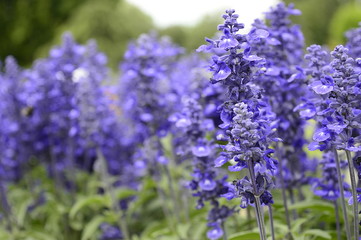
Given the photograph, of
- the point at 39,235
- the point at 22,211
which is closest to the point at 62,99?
the point at 22,211

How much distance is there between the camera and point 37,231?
7082mm

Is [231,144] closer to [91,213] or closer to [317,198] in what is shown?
[317,198]

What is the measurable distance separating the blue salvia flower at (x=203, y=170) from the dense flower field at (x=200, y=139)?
1 cm

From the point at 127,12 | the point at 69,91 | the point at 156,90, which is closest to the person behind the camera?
the point at 156,90

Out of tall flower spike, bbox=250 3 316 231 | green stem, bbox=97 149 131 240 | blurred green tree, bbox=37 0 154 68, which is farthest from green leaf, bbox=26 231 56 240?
blurred green tree, bbox=37 0 154 68

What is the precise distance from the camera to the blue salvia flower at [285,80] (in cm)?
432

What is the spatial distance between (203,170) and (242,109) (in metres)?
1.50

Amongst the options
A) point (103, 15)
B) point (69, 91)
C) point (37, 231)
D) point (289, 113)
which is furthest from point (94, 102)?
point (103, 15)

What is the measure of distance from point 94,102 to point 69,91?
2.67 ft

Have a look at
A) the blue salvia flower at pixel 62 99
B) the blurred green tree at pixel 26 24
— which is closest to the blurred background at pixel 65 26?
the blurred green tree at pixel 26 24

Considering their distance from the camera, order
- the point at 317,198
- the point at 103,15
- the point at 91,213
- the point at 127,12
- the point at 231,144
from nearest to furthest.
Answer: the point at 231,144 < the point at 317,198 < the point at 91,213 < the point at 103,15 < the point at 127,12

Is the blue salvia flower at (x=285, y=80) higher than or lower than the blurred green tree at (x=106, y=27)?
lower

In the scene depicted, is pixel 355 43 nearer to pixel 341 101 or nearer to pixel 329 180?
pixel 329 180

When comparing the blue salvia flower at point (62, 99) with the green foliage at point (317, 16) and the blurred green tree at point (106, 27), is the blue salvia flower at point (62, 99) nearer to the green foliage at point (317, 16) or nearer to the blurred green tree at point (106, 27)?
the blurred green tree at point (106, 27)
